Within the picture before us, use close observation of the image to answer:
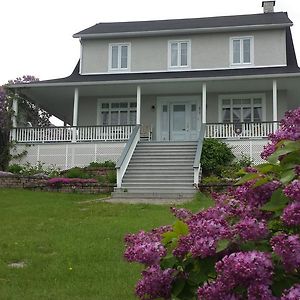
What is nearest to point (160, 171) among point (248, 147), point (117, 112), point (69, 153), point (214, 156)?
point (214, 156)

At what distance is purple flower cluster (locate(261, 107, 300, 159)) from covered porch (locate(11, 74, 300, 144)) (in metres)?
19.0

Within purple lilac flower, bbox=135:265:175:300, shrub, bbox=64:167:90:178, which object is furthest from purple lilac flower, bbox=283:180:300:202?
shrub, bbox=64:167:90:178

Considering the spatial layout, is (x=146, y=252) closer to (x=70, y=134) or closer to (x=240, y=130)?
(x=240, y=130)

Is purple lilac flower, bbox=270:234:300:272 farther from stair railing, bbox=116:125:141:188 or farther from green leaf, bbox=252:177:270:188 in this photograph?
stair railing, bbox=116:125:141:188

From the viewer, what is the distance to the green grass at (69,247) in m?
5.82

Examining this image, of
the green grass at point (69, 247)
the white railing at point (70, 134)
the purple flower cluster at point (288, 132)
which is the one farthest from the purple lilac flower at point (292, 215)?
the white railing at point (70, 134)

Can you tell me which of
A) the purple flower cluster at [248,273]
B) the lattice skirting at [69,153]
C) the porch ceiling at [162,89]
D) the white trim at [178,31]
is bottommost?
the purple flower cluster at [248,273]

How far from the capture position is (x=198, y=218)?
2.58 metres

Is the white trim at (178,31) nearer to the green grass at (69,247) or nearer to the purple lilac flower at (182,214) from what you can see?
the green grass at (69,247)

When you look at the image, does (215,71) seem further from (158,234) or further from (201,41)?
(158,234)

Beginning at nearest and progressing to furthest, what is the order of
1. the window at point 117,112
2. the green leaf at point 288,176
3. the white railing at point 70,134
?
the green leaf at point 288,176, the white railing at point 70,134, the window at point 117,112

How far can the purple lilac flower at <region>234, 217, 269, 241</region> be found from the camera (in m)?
2.25

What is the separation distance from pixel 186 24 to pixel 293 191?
25.4 m

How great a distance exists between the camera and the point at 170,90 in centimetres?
2445
